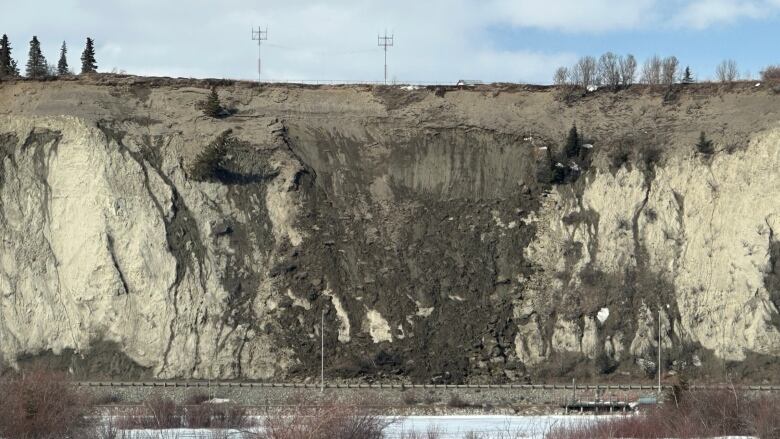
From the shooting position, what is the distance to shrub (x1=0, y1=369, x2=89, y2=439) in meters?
33.7

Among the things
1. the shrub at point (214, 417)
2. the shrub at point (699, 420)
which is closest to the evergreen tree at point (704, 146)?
the shrub at point (699, 420)

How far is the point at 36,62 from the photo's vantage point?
70.3m

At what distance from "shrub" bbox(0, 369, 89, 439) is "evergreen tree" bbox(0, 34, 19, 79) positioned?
35.1 metres

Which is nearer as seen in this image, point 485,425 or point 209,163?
point 485,425

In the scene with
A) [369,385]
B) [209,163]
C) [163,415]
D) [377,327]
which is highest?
[209,163]

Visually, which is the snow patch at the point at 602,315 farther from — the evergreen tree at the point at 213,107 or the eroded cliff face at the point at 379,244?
the evergreen tree at the point at 213,107

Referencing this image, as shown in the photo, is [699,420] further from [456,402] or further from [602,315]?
[602,315]

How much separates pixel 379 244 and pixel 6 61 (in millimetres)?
24414

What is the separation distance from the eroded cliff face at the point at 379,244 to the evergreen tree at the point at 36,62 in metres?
5.40

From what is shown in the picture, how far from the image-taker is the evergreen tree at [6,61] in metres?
67.4

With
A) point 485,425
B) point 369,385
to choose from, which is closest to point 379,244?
point 369,385

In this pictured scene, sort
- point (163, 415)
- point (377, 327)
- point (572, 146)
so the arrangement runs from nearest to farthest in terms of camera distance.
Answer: point (163, 415)
point (377, 327)
point (572, 146)

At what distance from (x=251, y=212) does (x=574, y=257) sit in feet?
46.6

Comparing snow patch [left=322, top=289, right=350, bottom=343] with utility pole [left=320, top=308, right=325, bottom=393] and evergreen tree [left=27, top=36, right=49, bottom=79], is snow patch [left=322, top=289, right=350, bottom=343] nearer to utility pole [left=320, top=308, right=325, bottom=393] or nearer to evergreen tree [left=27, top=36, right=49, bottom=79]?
utility pole [left=320, top=308, right=325, bottom=393]
